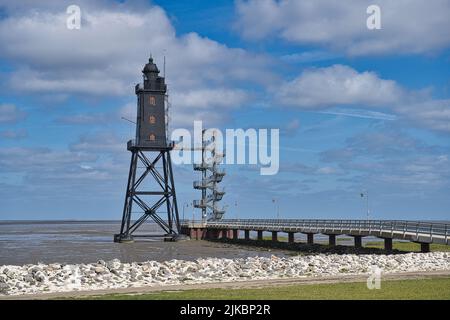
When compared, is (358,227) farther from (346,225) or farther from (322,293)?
(322,293)

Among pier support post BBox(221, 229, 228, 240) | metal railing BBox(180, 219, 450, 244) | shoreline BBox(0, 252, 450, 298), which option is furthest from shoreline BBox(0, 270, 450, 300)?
pier support post BBox(221, 229, 228, 240)

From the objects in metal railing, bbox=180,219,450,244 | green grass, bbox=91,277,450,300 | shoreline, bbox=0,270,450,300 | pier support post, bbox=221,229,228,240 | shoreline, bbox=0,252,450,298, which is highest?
metal railing, bbox=180,219,450,244

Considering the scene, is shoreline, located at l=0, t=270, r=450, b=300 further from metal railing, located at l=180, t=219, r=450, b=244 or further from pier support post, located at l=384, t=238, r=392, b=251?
pier support post, located at l=384, t=238, r=392, b=251

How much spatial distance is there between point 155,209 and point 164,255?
18.6m

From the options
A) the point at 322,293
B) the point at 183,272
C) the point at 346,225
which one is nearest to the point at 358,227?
the point at 346,225

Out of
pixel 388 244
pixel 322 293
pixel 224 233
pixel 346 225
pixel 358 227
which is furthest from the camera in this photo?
pixel 224 233

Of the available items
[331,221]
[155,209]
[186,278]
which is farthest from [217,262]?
[155,209]

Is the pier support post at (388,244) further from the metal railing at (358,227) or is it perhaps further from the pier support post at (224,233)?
the pier support post at (224,233)

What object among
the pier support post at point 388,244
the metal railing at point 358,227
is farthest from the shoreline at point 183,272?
the pier support post at point 388,244

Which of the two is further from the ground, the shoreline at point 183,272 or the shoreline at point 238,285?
the shoreline at point 238,285

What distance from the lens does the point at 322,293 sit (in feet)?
67.2

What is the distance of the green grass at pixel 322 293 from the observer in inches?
768

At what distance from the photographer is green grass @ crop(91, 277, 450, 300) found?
19.5 m

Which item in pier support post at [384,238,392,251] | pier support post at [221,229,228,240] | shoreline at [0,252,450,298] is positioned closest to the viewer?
shoreline at [0,252,450,298]
